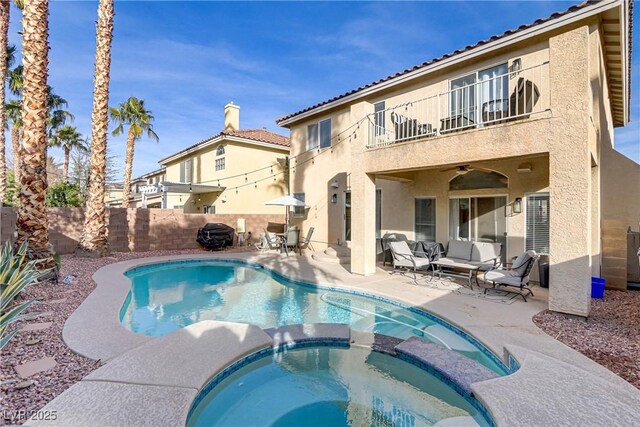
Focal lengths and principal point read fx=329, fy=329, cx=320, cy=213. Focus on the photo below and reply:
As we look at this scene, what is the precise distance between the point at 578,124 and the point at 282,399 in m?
7.91

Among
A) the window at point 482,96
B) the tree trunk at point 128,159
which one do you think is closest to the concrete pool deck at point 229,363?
the window at point 482,96

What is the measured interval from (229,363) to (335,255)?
10438mm

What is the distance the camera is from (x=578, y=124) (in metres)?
6.99

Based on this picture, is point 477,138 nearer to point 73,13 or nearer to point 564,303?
point 564,303

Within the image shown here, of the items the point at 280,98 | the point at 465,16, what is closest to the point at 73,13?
the point at 280,98

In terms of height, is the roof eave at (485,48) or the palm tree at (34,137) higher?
the roof eave at (485,48)

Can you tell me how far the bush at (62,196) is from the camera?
2044 cm

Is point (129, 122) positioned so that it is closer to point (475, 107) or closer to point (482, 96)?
point (475, 107)

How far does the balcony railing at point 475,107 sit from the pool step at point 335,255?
17.8 feet

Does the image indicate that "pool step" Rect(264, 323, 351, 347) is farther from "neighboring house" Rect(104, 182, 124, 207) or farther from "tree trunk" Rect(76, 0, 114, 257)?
"neighboring house" Rect(104, 182, 124, 207)

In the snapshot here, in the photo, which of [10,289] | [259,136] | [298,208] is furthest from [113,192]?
[10,289]

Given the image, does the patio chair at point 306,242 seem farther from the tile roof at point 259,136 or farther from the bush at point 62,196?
the bush at point 62,196

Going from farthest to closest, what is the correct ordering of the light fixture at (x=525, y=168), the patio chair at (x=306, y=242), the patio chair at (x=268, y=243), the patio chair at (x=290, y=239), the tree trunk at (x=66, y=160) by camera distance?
the tree trunk at (x=66, y=160), the patio chair at (x=268, y=243), the patio chair at (x=290, y=239), the patio chair at (x=306, y=242), the light fixture at (x=525, y=168)

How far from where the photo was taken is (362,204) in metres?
11.4
